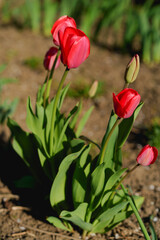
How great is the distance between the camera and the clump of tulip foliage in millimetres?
1151

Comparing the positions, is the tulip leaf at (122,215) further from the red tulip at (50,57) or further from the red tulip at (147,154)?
the red tulip at (50,57)

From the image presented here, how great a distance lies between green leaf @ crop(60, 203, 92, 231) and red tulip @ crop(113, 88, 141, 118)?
537 mm

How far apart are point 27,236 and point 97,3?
328 centimetres

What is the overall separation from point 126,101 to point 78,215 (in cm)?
67

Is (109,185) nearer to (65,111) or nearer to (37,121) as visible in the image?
(37,121)

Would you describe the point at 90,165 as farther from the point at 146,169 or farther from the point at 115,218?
the point at 146,169

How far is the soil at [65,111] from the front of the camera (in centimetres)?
172

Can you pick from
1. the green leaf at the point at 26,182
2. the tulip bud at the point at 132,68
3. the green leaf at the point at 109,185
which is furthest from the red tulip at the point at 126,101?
the green leaf at the point at 26,182

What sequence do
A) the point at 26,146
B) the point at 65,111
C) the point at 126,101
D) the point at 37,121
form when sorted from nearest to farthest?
the point at 126,101 → the point at 37,121 → the point at 26,146 → the point at 65,111

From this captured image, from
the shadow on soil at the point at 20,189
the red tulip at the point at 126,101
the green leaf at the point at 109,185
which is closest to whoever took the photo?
the red tulip at the point at 126,101

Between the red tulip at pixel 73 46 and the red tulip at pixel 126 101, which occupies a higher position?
the red tulip at pixel 73 46

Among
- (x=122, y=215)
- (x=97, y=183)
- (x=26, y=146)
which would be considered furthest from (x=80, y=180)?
(x=26, y=146)

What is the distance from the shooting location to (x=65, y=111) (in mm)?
2896

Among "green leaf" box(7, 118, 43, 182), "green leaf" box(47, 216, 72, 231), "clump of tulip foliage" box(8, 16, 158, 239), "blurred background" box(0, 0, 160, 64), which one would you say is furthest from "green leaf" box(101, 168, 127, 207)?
"blurred background" box(0, 0, 160, 64)
